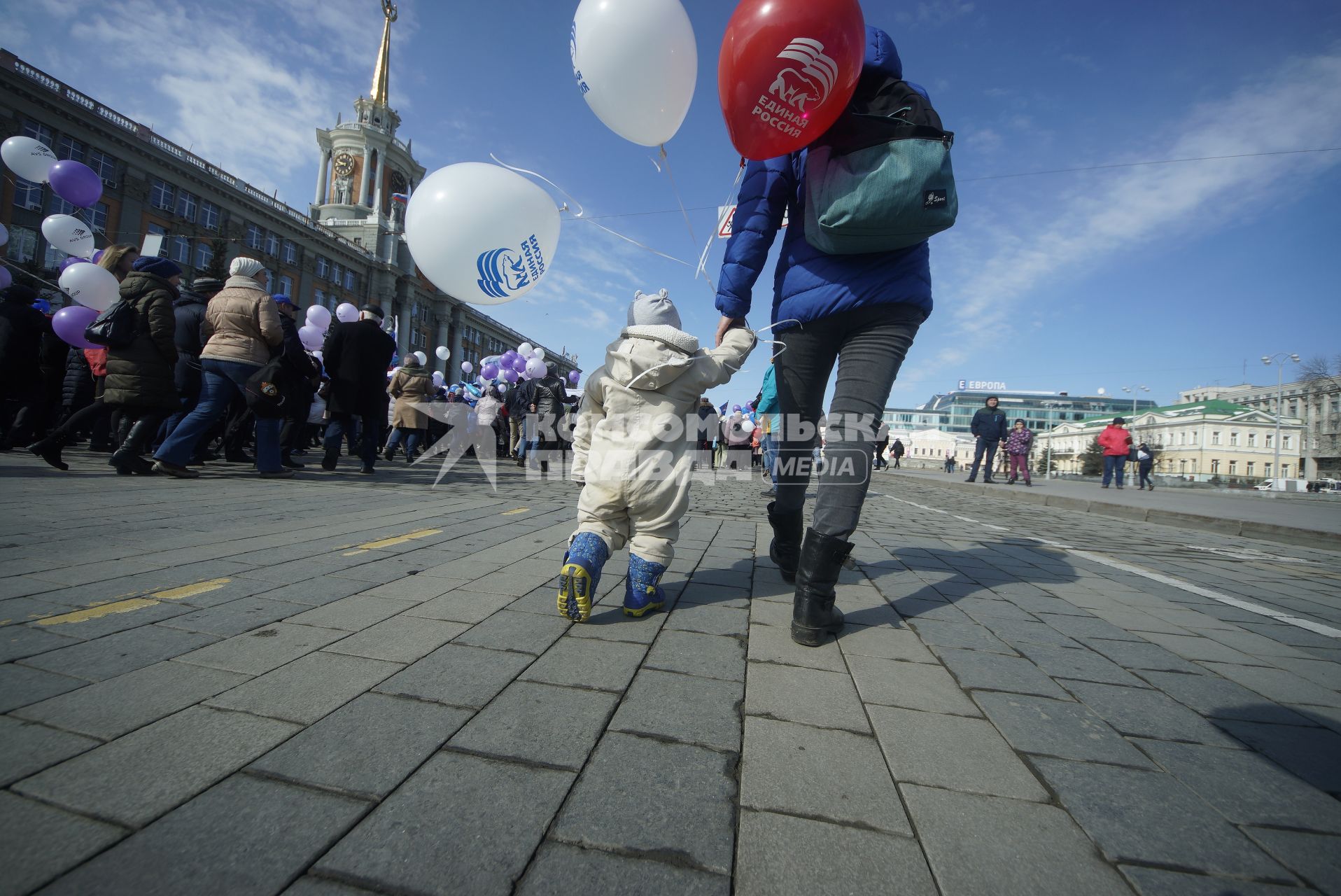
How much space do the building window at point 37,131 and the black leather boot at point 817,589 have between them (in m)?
44.1

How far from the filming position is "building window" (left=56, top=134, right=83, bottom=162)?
103ft

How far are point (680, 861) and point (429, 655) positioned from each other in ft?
3.51

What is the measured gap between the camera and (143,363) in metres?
5.16

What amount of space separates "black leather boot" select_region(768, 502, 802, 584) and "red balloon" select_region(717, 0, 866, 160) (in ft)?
5.22

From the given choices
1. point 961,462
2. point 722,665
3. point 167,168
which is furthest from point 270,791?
point 961,462

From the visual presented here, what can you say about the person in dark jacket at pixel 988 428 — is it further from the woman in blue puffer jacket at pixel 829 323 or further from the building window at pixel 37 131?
the building window at pixel 37 131

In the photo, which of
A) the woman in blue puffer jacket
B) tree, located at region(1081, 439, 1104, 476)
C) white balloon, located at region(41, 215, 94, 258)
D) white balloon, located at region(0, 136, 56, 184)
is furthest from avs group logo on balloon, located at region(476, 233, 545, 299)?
tree, located at region(1081, 439, 1104, 476)

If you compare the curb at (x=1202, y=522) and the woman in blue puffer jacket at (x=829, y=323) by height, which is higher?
the woman in blue puffer jacket at (x=829, y=323)

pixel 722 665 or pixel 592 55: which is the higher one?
pixel 592 55

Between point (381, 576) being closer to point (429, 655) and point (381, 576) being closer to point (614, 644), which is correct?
point (429, 655)

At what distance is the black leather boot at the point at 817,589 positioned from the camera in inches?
81.0

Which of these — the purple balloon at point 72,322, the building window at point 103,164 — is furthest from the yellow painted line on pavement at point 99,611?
the building window at point 103,164

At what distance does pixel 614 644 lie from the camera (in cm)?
195

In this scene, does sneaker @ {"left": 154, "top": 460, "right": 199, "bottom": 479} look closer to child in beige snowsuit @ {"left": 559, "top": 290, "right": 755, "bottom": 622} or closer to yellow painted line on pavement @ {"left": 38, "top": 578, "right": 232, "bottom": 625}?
yellow painted line on pavement @ {"left": 38, "top": 578, "right": 232, "bottom": 625}
